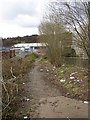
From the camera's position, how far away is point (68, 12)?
1572cm

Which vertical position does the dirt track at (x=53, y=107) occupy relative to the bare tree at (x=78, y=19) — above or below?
below

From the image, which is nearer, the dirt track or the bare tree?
the dirt track

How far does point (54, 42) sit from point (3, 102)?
19.5 meters

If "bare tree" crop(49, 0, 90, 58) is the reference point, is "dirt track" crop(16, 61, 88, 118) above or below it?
below

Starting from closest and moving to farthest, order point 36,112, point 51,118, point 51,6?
point 51,118
point 36,112
point 51,6

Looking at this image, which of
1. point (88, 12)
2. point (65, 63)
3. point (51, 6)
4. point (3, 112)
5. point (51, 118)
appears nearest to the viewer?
point (3, 112)

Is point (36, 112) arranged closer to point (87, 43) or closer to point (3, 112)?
point (3, 112)

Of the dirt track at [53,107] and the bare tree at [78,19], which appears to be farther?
the bare tree at [78,19]

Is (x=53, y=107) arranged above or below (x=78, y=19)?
below

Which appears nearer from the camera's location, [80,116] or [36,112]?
[80,116]

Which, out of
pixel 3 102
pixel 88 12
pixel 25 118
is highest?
pixel 88 12

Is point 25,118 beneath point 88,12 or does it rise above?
beneath

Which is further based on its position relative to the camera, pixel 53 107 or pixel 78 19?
pixel 78 19

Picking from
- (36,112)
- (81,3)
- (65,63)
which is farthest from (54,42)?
(36,112)
